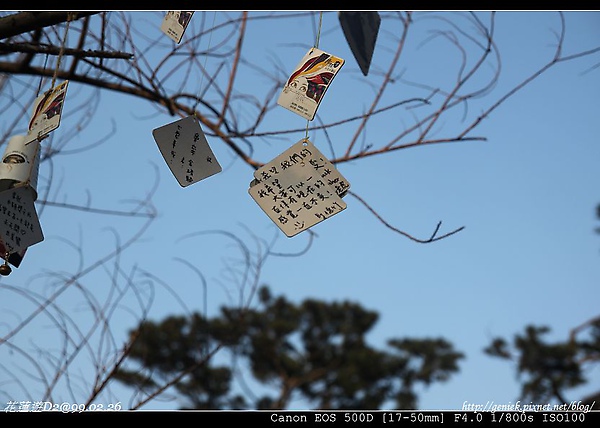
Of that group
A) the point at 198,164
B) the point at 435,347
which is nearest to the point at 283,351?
the point at 435,347

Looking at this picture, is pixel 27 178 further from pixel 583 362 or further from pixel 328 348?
pixel 328 348

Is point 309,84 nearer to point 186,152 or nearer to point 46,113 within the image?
point 186,152

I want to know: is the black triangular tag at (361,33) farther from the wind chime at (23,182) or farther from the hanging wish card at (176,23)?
the wind chime at (23,182)

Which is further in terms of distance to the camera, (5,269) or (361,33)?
(361,33)

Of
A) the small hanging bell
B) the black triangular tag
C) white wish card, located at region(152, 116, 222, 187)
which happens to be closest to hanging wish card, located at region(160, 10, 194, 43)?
white wish card, located at region(152, 116, 222, 187)

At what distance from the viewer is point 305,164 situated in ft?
4.29

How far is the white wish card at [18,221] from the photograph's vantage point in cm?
128

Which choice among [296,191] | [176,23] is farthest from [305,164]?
[176,23]

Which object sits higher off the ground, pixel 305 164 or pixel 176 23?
pixel 176 23

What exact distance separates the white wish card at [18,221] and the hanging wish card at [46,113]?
0.34 feet

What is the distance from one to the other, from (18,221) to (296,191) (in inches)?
20.0

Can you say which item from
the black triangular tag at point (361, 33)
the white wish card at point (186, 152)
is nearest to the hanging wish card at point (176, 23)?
the white wish card at point (186, 152)

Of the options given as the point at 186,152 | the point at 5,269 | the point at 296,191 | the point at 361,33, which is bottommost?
the point at 5,269
